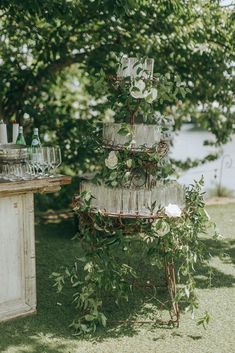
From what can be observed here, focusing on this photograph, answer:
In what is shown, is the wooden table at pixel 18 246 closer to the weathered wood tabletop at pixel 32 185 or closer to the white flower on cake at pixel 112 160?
the weathered wood tabletop at pixel 32 185

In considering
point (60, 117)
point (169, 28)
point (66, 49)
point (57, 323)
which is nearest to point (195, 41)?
point (169, 28)

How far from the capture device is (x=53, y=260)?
6.09 metres

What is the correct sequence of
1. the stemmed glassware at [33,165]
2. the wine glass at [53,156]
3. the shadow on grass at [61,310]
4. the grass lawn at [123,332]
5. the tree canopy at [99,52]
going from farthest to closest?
1. the tree canopy at [99,52]
2. the wine glass at [53,156]
3. the stemmed glassware at [33,165]
4. the shadow on grass at [61,310]
5. the grass lawn at [123,332]

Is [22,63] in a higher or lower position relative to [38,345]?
higher

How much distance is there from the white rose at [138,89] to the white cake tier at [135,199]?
638 millimetres

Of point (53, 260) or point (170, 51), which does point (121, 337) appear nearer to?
point (53, 260)

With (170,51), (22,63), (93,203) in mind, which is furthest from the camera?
(22,63)

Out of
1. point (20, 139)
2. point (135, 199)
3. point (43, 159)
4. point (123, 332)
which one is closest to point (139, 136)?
point (135, 199)

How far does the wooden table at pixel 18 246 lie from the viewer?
4238mm

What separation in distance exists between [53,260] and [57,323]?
1.74 metres

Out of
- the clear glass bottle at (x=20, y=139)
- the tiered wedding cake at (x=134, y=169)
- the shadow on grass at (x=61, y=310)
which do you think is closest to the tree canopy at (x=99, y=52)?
the shadow on grass at (x=61, y=310)

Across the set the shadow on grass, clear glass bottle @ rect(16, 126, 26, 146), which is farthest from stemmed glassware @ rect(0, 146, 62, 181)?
the shadow on grass

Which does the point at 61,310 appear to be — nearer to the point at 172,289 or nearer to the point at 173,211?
the point at 172,289

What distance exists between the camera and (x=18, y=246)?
4340 millimetres
